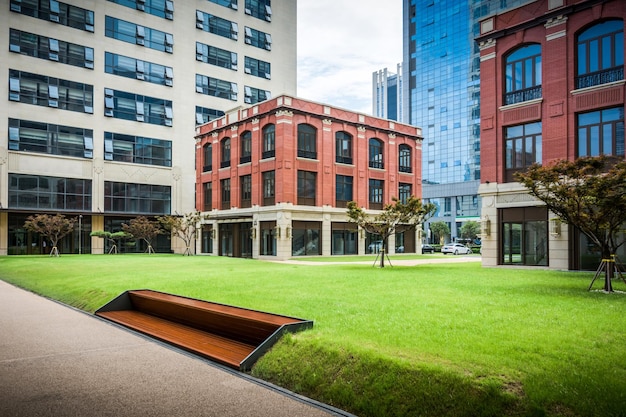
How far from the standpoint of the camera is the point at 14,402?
21.3 feet

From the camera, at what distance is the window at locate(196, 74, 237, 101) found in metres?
64.0

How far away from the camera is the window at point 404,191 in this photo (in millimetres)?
54625

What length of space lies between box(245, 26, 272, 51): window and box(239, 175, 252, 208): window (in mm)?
27865

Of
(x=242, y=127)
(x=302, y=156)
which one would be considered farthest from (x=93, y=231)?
(x=302, y=156)

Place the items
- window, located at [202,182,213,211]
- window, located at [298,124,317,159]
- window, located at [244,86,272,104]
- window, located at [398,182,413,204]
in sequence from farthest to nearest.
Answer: window, located at [244,86,272,104], window, located at [398,182,413,204], window, located at [202,182,213,211], window, located at [298,124,317,159]

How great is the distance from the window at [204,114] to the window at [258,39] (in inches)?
439

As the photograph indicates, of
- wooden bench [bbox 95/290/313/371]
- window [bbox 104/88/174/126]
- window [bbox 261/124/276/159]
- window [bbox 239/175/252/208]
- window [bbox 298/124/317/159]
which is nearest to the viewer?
wooden bench [bbox 95/290/313/371]

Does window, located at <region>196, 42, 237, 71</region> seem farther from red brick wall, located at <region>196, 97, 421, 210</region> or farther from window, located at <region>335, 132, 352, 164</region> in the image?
window, located at <region>335, 132, 352, 164</region>

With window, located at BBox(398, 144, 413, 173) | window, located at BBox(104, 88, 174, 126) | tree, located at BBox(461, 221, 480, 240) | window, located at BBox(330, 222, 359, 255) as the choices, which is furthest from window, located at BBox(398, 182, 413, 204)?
tree, located at BBox(461, 221, 480, 240)

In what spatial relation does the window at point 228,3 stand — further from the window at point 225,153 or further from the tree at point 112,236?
the tree at point 112,236

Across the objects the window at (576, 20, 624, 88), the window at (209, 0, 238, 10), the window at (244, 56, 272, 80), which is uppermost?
the window at (209, 0, 238, 10)

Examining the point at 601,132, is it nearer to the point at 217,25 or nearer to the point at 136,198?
the point at 136,198

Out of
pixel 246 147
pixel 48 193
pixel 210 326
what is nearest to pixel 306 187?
pixel 246 147

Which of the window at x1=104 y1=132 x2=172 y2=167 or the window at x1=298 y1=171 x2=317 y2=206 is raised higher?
the window at x1=104 y1=132 x2=172 y2=167
